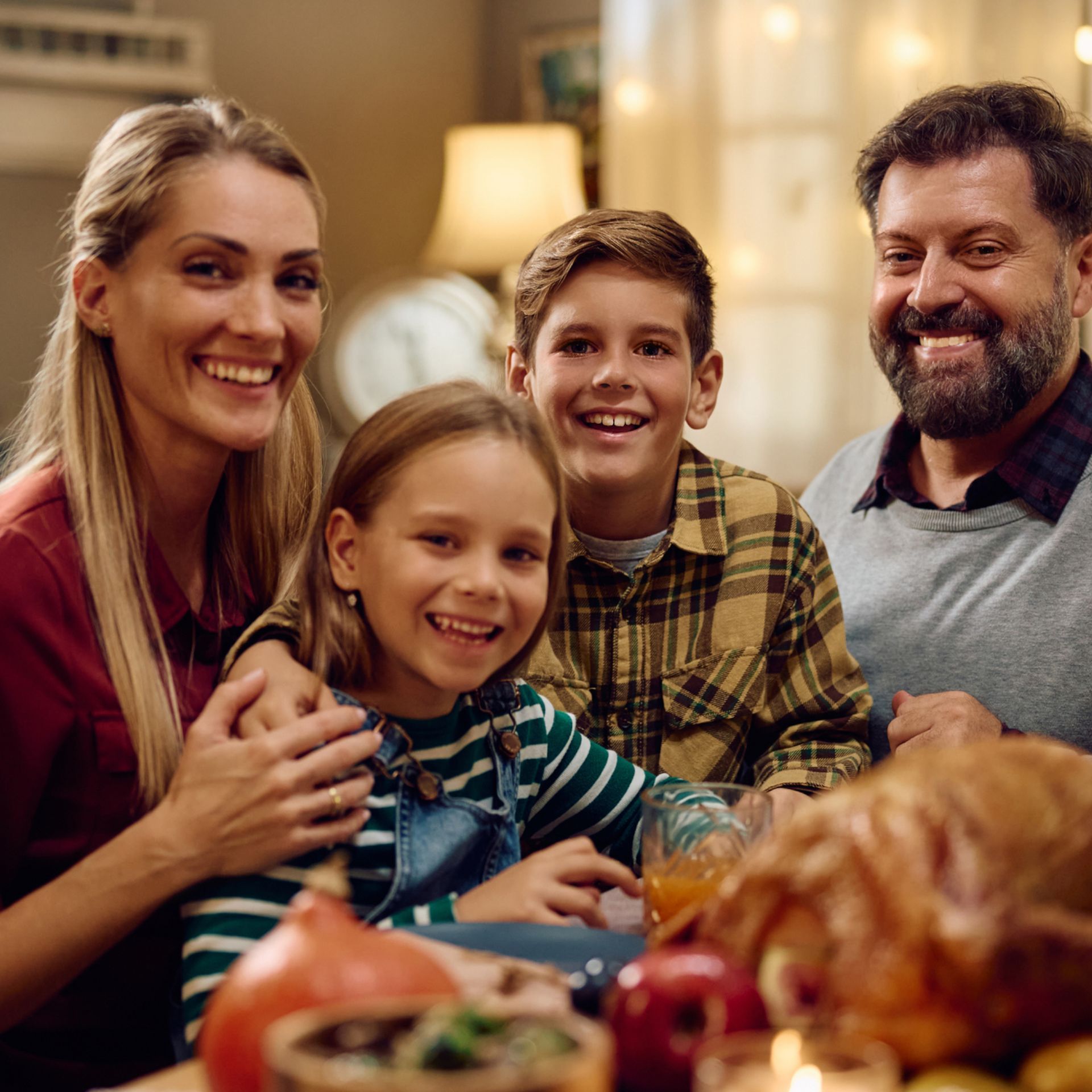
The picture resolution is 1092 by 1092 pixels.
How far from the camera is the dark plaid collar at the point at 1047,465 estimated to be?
6.34 feet

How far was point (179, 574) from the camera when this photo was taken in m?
1.48

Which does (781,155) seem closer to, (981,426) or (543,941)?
(981,426)

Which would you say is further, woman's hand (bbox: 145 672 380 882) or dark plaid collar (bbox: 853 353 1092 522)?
dark plaid collar (bbox: 853 353 1092 522)

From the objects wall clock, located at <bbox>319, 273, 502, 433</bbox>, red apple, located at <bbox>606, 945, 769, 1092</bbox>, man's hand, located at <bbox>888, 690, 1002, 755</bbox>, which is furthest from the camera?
wall clock, located at <bbox>319, 273, 502, 433</bbox>

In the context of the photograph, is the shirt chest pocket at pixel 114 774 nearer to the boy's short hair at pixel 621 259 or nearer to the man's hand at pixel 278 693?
the man's hand at pixel 278 693

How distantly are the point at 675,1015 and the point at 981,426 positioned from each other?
5.20ft

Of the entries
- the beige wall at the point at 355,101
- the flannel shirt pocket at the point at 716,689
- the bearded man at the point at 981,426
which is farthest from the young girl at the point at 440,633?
the beige wall at the point at 355,101

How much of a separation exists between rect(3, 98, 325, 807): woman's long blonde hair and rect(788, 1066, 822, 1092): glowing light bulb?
830 mm

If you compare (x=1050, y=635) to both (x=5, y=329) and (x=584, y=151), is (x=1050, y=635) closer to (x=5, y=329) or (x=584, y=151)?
(x=584, y=151)

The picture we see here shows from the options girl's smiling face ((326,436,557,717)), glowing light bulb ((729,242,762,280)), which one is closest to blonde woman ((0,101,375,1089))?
girl's smiling face ((326,436,557,717))

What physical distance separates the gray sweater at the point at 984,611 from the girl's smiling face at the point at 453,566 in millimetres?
898

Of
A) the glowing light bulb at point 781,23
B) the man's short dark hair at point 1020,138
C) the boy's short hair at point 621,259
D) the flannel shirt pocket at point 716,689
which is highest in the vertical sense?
the glowing light bulb at point 781,23

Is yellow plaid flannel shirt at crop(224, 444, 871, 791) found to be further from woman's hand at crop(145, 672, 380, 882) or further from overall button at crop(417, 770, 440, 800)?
woman's hand at crop(145, 672, 380, 882)

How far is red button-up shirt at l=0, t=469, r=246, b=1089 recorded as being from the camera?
1.22 m
